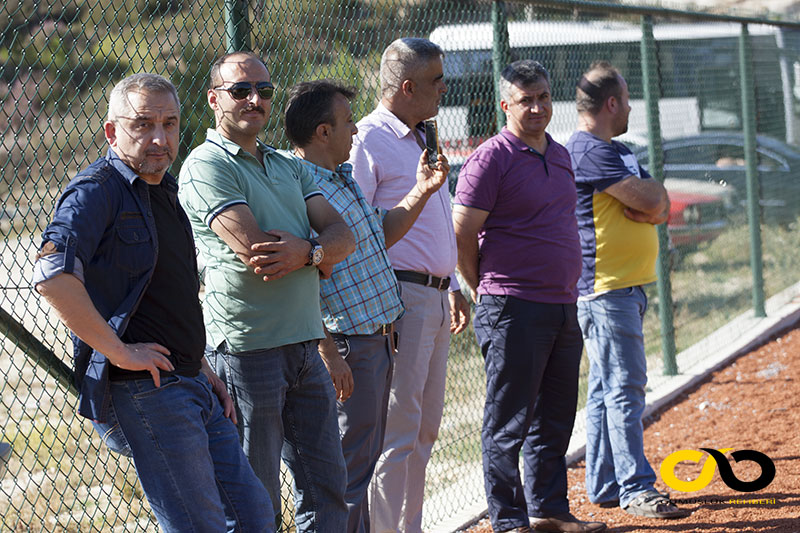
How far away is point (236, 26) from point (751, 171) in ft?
22.4

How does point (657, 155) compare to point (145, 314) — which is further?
point (657, 155)

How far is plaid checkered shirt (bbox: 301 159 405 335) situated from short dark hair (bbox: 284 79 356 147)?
13 centimetres

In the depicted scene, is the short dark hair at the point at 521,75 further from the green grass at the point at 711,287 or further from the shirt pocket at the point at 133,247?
the green grass at the point at 711,287

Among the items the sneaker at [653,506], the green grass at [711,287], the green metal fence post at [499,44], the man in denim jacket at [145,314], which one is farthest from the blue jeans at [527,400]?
the green grass at [711,287]

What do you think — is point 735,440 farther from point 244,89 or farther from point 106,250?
point 106,250

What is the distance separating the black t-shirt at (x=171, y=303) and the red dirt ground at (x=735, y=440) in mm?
2431

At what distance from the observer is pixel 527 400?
429 cm

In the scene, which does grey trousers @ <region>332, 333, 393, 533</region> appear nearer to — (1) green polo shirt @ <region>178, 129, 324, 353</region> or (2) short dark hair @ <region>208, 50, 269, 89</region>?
(1) green polo shirt @ <region>178, 129, 324, 353</region>

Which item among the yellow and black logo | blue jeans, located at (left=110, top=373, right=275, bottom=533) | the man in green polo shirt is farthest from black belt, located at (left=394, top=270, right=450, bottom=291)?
the yellow and black logo

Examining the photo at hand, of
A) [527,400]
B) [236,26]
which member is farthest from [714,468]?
[236,26]

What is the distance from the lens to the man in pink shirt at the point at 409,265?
3.86 m

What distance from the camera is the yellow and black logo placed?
5.08 m

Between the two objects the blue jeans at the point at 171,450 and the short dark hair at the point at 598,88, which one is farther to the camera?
the short dark hair at the point at 598,88

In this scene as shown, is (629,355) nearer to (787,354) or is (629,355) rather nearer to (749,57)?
(787,354)
